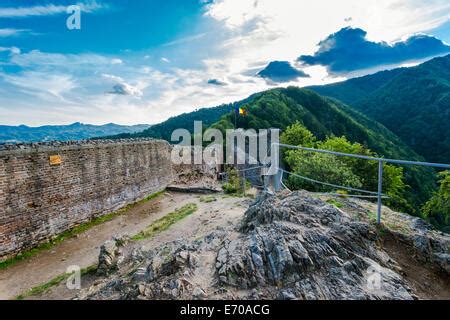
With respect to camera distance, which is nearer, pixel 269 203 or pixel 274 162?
pixel 269 203

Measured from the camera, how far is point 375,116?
95312 mm

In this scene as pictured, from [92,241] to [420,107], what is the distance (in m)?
99.4

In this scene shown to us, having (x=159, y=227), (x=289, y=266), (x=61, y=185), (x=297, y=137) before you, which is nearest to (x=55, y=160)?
(x=61, y=185)

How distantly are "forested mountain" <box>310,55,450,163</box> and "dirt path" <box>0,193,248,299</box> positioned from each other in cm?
6808

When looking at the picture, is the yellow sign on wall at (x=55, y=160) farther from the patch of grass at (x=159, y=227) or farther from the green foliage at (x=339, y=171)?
the green foliage at (x=339, y=171)

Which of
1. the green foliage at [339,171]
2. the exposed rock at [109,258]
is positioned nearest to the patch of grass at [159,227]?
the exposed rock at [109,258]

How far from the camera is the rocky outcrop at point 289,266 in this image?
2.94 m

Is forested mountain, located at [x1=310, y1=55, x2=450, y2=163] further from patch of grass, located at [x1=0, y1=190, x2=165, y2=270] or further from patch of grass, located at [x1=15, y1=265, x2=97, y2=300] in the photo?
patch of grass, located at [x1=15, y1=265, x2=97, y2=300]

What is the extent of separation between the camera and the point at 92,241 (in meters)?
A: 8.48

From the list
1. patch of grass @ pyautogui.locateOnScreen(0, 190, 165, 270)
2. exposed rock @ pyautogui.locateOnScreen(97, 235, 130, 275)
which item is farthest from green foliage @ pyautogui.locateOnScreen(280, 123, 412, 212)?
patch of grass @ pyautogui.locateOnScreen(0, 190, 165, 270)

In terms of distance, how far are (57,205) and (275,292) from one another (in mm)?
8371

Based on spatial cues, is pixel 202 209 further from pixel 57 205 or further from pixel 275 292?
pixel 275 292

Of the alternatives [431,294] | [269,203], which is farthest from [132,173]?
[431,294]

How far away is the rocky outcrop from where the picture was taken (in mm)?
2943
